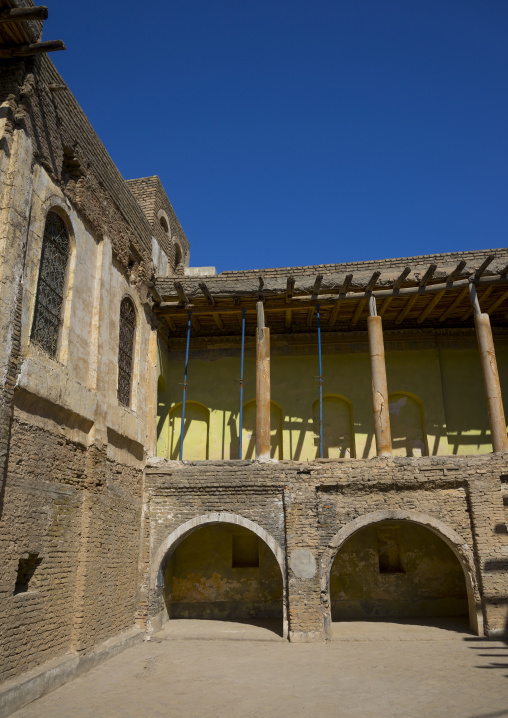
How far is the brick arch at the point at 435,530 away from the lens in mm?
11820

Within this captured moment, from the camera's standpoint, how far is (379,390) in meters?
13.6

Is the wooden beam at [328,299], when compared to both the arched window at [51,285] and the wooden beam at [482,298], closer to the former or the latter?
the wooden beam at [482,298]

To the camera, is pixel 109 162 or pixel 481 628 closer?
pixel 481 628

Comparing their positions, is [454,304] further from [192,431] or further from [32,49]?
[32,49]

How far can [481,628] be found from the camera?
11.6 meters

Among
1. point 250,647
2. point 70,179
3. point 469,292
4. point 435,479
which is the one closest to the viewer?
point 70,179

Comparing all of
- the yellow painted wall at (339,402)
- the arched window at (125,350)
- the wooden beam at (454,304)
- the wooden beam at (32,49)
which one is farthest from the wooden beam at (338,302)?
the wooden beam at (32,49)

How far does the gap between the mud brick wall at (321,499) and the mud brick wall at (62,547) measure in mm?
1356

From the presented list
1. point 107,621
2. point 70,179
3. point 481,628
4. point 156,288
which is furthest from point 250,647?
point 70,179

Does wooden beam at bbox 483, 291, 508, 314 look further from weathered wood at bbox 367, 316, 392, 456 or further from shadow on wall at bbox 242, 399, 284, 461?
shadow on wall at bbox 242, 399, 284, 461

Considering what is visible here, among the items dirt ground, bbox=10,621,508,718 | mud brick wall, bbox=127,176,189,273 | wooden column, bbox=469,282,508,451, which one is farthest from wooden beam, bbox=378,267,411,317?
dirt ground, bbox=10,621,508,718

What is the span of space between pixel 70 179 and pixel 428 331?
414 inches

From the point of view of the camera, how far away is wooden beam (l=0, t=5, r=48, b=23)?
7828 mm

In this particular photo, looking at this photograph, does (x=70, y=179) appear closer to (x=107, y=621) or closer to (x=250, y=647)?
(x=107, y=621)
